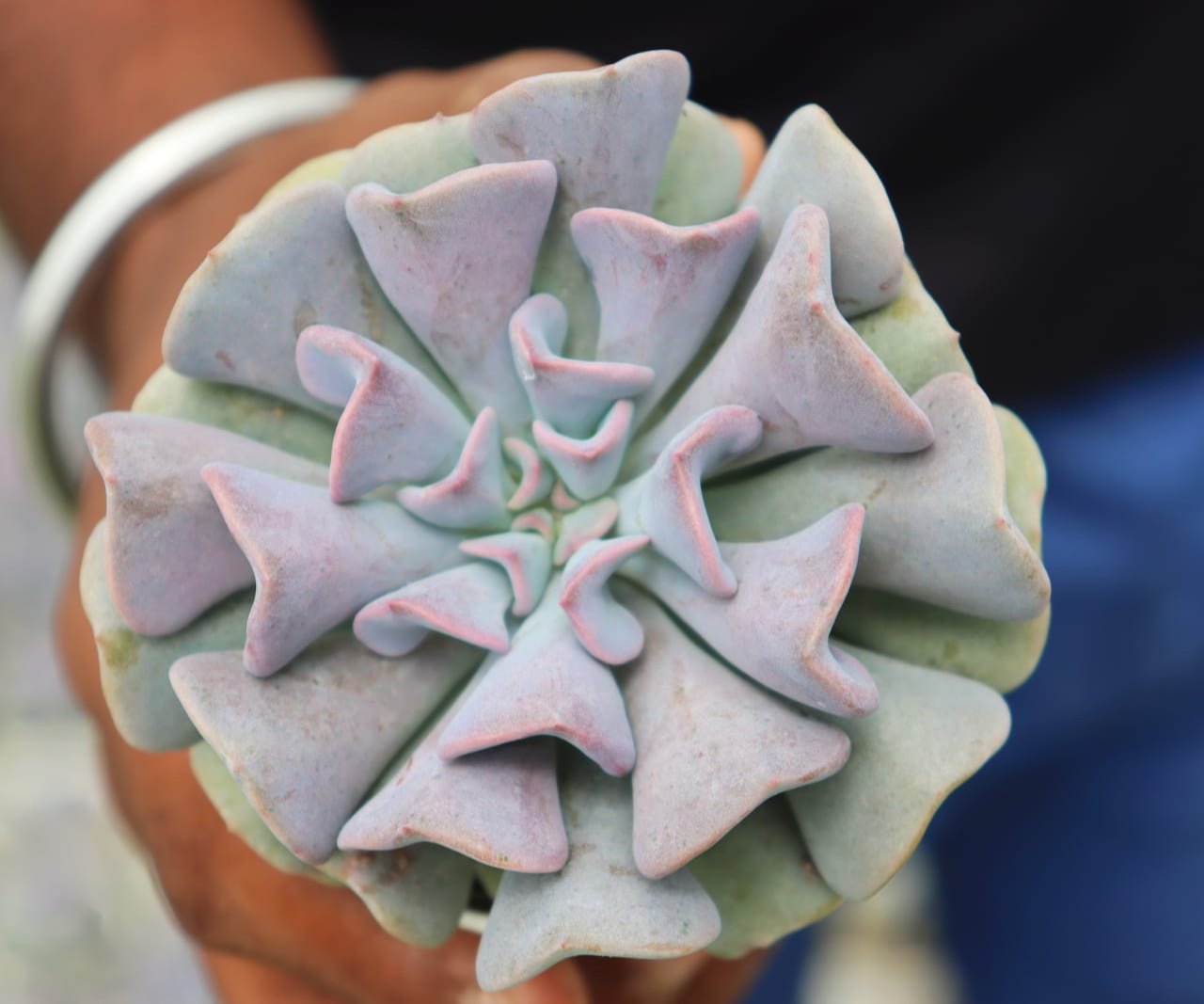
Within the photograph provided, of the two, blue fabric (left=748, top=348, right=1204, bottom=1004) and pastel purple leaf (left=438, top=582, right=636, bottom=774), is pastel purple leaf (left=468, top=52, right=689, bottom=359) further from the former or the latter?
blue fabric (left=748, top=348, right=1204, bottom=1004)

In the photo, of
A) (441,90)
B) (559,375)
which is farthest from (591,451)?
(441,90)

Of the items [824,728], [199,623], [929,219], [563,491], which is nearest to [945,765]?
[824,728]

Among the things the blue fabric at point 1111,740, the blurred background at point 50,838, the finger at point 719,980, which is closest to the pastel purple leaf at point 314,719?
the finger at point 719,980

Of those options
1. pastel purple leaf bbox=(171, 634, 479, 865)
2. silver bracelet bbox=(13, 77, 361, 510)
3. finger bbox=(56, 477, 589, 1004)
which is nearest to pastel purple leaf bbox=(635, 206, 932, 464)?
pastel purple leaf bbox=(171, 634, 479, 865)

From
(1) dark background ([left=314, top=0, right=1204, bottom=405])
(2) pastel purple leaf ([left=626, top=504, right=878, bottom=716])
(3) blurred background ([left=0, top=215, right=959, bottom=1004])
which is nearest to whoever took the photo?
(2) pastel purple leaf ([left=626, top=504, right=878, bottom=716])

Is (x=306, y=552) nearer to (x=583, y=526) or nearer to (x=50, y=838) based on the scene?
(x=583, y=526)

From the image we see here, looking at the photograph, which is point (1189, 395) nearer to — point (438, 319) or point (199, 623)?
point (438, 319)

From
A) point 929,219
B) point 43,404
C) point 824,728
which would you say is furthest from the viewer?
point 929,219
